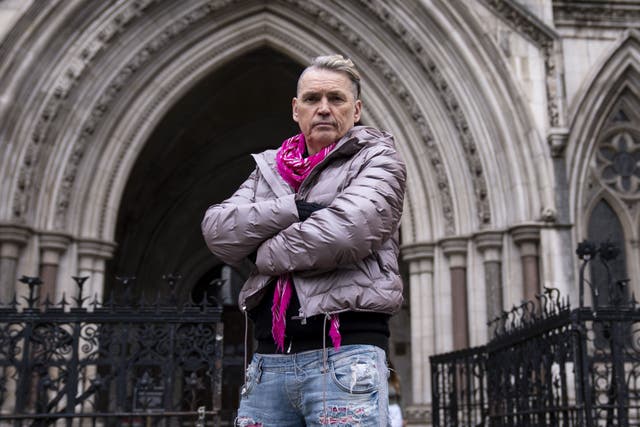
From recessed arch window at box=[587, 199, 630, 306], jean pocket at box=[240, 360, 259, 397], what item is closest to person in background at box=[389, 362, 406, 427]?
recessed arch window at box=[587, 199, 630, 306]

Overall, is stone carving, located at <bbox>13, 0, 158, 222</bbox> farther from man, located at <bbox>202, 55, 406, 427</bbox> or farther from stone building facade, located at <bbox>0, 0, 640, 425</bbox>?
man, located at <bbox>202, 55, 406, 427</bbox>

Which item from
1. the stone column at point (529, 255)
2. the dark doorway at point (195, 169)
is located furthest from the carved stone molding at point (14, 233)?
the stone column at point (529, 255)

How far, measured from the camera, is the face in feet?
7.66

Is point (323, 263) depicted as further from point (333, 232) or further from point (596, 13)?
point (596, 13)

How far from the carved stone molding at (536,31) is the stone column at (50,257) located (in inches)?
262

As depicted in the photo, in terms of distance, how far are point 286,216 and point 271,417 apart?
0.55 m

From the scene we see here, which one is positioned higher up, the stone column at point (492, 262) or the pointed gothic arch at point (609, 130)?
the pointed gothic arch at point (609, 130)

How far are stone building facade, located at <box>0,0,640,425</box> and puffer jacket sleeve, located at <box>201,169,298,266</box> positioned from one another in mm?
8610

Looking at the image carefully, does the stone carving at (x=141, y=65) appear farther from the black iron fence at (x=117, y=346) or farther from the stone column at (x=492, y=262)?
the black iron fence at (x=117, y=346)

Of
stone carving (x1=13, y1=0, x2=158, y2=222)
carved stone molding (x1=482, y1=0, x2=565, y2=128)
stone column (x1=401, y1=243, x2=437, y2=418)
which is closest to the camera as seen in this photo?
stone carving (x1=13, y1=0, x2=158, y2=222)

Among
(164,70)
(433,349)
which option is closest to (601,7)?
(433,349)

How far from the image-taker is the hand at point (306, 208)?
2.19 m

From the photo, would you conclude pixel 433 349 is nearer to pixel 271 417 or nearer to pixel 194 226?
pixel 194 226

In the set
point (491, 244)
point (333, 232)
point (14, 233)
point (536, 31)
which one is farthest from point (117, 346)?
point (536, 31)
